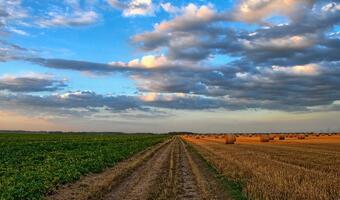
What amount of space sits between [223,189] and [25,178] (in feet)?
28.4

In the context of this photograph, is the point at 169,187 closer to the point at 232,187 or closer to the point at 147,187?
the point at 147,187

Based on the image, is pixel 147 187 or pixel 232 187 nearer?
pixel 232 187

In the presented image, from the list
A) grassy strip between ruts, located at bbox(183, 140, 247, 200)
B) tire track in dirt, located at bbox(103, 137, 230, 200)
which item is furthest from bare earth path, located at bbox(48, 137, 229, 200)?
grassy strip between ruts, located at bbox(183, 140, 247, 200)

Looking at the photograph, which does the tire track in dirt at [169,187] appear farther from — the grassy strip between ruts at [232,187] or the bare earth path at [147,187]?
the grassy strip between ruts at [232,187]

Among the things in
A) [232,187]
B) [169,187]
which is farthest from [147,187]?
[232,187]

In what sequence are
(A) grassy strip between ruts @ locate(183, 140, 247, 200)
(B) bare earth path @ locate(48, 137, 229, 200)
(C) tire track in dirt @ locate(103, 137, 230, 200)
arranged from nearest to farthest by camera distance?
(A) grassy strip between ruts @ locate(183, 140, 247, 200)
(C) tire track in dirt @ locate(103, 137, 230, 200)
(B) bare earth path @ locate(48, 137, 229, 200)

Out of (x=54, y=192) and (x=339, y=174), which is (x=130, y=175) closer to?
(x=54, y=192)

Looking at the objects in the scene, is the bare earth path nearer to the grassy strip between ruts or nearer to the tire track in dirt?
the tire track in dirt

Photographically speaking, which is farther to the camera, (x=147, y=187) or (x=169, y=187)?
(x=147, y=187)

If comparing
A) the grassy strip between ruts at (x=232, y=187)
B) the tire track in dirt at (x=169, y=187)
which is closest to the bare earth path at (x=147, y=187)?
the tire track in dirt at (x=169, y=187)

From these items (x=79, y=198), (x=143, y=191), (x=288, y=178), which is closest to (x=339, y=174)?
(x=288, y=178)

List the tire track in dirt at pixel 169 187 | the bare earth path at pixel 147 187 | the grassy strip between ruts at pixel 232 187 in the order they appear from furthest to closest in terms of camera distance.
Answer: the bare earth path at pixel 147 187
the tire track in dirt at pixel 169 187
the grassy strip between ruts at pixel 232 187

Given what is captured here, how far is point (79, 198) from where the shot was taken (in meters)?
15.4

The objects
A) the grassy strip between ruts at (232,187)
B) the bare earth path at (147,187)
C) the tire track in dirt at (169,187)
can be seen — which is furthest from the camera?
the bare earth path at (147,187)
